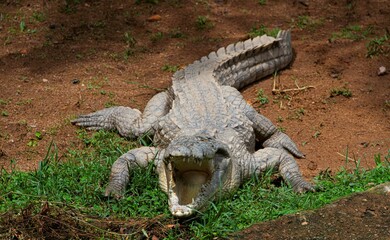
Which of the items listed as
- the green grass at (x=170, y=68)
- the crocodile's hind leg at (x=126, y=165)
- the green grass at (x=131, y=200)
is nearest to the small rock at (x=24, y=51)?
the green grass at (x=170, y=68)

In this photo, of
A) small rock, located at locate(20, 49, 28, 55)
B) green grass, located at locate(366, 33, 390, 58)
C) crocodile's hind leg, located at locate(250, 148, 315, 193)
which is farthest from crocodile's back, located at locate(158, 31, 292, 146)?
small rock, located at locate(20, 49, 28, 55)

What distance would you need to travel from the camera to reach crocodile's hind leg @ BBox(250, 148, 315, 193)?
17.4ft

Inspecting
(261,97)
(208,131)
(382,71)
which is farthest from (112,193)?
(382,71)

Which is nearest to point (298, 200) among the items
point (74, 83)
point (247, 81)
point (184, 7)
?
point (247, 81)

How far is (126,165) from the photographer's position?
527cm

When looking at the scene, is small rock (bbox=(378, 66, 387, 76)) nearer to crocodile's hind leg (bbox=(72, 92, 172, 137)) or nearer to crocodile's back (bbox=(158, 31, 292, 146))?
crocodile's back (bbox=(158, 31, 292, 146))

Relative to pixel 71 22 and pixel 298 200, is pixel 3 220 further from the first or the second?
pixel 71 22

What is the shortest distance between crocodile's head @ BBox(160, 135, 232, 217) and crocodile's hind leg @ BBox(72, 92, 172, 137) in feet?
4.06

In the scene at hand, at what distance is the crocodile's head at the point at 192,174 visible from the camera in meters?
4.50

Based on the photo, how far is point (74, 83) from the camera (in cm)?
691

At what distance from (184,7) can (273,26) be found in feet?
4.02

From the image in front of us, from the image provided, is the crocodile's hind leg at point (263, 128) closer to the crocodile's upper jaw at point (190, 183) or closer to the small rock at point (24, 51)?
the crocodile's upper jaw at point (190, 183)

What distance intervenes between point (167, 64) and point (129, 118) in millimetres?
1414

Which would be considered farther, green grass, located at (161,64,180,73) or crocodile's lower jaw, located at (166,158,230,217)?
green grass, located at (161,64,180,73)
